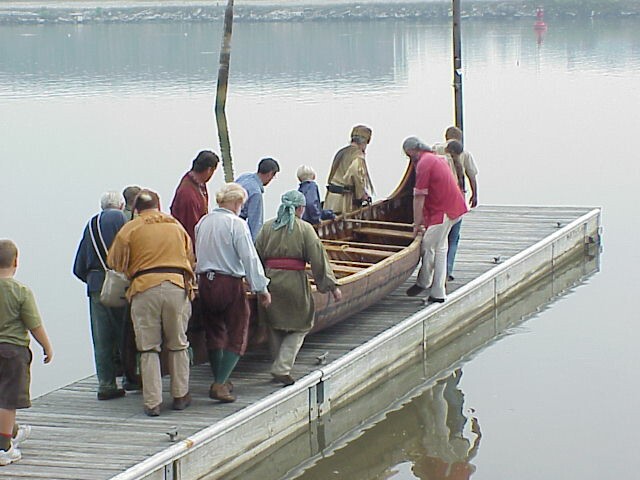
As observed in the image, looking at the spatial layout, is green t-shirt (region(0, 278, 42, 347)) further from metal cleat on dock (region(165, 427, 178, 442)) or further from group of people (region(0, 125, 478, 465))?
metal cleat on dock (region(165, 427, 178, 442))

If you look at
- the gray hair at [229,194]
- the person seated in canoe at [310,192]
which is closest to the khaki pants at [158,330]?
the gray hair at [229,194]

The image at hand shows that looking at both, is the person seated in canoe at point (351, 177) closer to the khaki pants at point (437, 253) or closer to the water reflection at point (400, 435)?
the khaki pants at point (437, 253)

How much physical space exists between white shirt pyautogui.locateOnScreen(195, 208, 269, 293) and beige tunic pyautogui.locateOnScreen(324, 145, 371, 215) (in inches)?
153

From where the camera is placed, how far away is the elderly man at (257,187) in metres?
10.3

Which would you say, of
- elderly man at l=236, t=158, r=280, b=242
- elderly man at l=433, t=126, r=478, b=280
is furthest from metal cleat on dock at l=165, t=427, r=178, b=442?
elderly man at l=433, t=126, r=478, b=280

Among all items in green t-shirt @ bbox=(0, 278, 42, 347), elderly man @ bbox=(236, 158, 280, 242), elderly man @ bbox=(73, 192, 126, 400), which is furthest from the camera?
elderly man @ bbox=(236, 158, 280, 242)

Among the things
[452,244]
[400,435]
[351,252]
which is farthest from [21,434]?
[452,244]

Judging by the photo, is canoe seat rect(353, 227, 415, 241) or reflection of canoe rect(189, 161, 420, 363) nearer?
reflection of canoe rect(189, 161, 420, 363)

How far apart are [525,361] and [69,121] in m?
21.7

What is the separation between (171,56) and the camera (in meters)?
55.1

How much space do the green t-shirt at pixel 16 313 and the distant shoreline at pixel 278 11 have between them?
213 feet

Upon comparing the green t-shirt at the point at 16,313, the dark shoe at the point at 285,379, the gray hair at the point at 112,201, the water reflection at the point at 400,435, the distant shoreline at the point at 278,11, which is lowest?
the distant shoreline at the point at 278,11

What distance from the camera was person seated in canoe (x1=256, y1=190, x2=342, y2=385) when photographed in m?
9.53

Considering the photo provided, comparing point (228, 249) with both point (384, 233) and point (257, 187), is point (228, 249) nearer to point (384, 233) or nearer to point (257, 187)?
point (257, 187)
